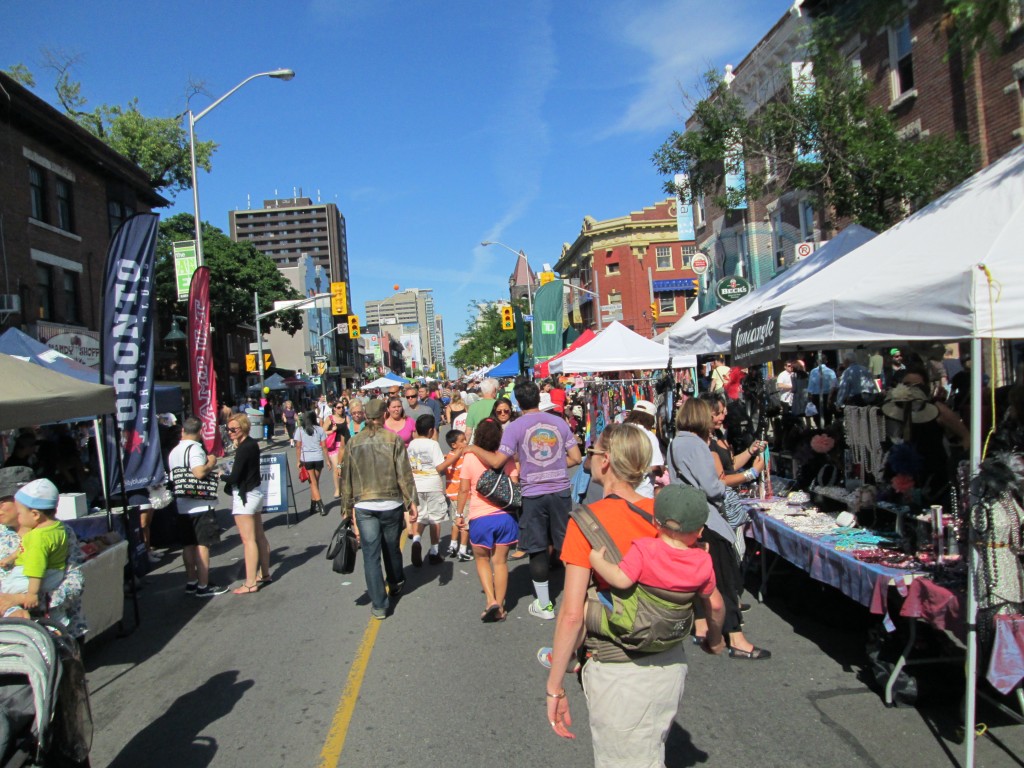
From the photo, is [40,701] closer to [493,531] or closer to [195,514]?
[493,531]

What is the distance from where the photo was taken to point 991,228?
434 centimetres

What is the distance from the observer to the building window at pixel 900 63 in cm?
1727

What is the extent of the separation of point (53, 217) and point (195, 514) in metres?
20.0

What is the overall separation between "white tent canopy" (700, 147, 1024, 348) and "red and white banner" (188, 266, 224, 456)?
8244mm

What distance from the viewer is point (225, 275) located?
145 feet

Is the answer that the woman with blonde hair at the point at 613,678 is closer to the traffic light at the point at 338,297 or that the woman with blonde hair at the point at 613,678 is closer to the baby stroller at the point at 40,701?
the baby stroller at the point at 40,701

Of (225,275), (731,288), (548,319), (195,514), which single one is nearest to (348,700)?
(195,514)

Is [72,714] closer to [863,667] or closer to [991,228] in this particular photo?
[863,667]

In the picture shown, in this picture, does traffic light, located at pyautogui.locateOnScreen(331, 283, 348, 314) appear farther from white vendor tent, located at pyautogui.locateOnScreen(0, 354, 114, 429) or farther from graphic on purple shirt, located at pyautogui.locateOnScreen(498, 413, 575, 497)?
graphic on purple shirt, located at pyautogui.locateOnScreen(498, 413, 575, 497)

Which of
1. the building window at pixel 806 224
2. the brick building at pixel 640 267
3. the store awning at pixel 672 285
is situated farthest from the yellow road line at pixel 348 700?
the store awning at pixel 672 285

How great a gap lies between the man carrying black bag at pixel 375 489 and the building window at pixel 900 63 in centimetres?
1610

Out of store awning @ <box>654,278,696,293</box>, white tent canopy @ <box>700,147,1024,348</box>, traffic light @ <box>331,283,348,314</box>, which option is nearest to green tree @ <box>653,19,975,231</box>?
white tent canopy @ <box>700,147,1024,348</box>

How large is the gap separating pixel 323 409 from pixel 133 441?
1431cm

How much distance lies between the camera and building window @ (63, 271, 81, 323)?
23.8 m
